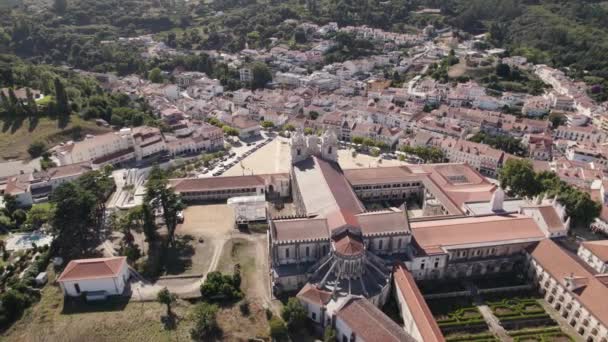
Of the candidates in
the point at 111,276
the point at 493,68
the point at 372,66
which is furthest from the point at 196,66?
the point at 111,276

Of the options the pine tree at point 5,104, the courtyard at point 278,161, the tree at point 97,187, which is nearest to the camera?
the tree at point 97,187

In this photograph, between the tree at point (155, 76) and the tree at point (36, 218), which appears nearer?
the tree at point (36, 218)

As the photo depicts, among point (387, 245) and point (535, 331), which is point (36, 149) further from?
point (535, 331)

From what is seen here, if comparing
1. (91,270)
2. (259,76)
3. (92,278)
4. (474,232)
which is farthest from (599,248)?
(259,76)

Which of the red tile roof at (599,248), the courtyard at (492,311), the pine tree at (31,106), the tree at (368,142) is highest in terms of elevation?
the pine tree at (31,106)

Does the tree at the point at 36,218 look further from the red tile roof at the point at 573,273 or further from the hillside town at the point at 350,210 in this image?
the red tile roof at the point at 573,273

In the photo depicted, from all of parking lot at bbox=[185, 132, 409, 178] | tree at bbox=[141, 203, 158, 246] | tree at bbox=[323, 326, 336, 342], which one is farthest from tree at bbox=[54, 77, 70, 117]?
tree at bbox=[323, 326, 336, 342]

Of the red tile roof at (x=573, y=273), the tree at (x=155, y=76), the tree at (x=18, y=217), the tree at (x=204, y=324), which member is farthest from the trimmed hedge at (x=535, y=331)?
the tree at (x=155, y=76)

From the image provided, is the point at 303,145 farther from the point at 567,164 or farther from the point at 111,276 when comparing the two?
the point at 567,164
